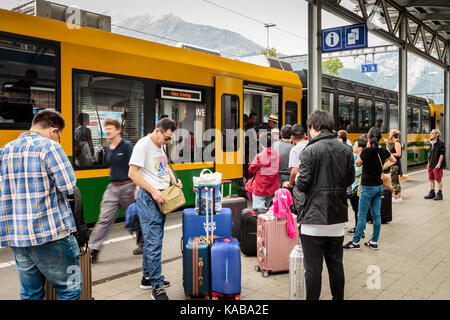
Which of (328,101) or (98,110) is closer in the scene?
(98,110)

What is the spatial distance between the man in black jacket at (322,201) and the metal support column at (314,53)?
6.20m

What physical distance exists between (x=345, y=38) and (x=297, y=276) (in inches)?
277

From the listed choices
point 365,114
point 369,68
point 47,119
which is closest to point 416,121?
point 365,114

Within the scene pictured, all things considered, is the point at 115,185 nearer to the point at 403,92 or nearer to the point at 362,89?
the point at 362,89

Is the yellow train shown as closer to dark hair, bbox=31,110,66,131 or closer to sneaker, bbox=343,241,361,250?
dark hair, bbox=31,110,66,131

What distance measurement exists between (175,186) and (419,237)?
4405mm

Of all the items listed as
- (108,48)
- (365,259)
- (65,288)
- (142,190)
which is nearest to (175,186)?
(142,190)

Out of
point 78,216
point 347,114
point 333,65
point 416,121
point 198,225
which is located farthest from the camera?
point 333,65

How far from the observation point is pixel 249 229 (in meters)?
5.36

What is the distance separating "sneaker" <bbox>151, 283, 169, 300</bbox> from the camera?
3920mm

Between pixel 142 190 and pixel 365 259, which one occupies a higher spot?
pixel 142 190

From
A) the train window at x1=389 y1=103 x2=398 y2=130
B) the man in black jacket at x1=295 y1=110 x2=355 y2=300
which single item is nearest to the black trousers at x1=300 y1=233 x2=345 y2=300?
the man in black jacket at x1=295 y1=110 x2=355 y2=300

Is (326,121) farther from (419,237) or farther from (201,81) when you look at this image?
(201,81)

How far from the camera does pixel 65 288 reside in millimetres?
2826
